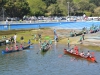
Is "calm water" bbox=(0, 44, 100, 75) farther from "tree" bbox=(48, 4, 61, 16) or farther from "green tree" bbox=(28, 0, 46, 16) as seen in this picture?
"tree" bbox=(48, 4, 61, 16)

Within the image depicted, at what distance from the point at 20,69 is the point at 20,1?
288 feet

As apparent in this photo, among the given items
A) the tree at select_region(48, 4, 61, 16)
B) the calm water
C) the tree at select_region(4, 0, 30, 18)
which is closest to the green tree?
the tree at select_region(48, 4, 61, 16)

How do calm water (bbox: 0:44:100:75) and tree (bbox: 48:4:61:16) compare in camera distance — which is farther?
tree (bbox: 48:4:61:16)

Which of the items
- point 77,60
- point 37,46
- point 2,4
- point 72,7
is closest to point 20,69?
point 77,60

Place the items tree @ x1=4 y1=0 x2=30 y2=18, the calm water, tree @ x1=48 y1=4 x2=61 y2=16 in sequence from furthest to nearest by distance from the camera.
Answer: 1. tree @ x1=48 y1=4 x2=61 y2=16
2. tree @ x1=4 y1=0 x2=30 y2=18
3. the calm water

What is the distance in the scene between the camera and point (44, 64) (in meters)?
45.2

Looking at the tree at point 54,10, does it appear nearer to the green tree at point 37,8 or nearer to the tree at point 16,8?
the green tree at point 37,8

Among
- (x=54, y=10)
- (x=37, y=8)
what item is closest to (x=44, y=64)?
(x=37, y=8)

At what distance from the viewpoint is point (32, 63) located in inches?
1813

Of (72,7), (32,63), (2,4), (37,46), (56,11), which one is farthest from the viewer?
(72,7)

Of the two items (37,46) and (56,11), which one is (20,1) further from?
(37,46)

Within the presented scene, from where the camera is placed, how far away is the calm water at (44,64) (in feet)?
133

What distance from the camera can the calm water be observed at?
40.4m

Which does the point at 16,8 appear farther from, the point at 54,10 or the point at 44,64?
the point at 44,64
